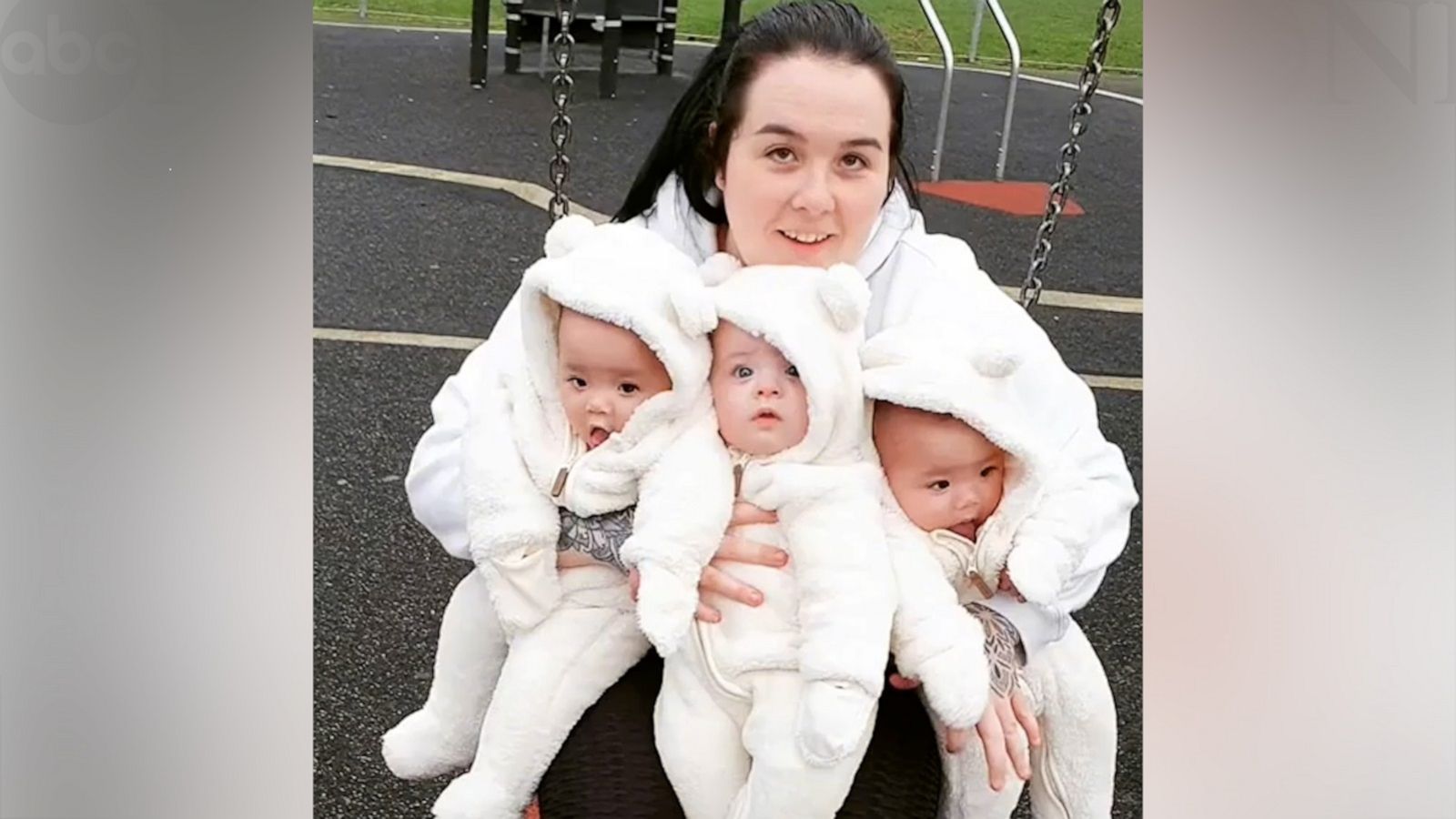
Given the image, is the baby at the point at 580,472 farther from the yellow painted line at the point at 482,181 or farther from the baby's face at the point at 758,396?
the yellow painted line at the point at 482,181

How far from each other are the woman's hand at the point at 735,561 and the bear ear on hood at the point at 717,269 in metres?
0.13

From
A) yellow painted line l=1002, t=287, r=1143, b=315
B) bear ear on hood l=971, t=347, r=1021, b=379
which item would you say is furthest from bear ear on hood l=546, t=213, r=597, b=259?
yellow painted line l=1002, t=287, r=1143, b=315

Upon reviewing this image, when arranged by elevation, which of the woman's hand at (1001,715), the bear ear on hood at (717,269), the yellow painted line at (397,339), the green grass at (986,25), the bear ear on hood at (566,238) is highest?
the green grass at (986,25)

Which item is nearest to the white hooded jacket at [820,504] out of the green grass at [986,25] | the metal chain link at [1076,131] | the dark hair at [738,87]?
the dark hair at [738,87]

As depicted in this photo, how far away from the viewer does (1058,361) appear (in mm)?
882

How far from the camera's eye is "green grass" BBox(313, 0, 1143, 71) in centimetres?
A: 115

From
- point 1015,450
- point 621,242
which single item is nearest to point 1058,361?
point 1015,450

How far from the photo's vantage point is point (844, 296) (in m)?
0.81

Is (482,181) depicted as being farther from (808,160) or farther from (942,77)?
(808,160)

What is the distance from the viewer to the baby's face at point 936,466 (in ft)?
2.64

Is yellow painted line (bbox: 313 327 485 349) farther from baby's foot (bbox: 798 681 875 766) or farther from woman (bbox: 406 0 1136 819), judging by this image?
baby's foot (bbox: 798 681 875 766)
